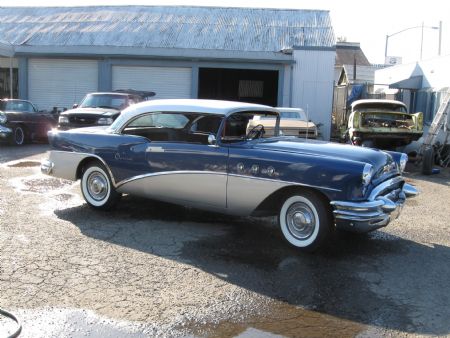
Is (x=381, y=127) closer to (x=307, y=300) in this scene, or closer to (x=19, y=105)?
(x=307, y=300)

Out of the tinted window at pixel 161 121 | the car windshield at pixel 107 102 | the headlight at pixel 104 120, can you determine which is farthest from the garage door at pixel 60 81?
the tinted window at pixel 161 121

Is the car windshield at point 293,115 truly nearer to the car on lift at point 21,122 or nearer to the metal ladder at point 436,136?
the metal ladder at point 436,136

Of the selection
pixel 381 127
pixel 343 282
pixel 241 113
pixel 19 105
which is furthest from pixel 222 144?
pixel 19 105

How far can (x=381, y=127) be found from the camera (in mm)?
13172

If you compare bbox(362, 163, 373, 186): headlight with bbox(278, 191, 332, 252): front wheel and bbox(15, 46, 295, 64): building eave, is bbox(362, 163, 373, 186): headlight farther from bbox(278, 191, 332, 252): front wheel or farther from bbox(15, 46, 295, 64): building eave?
bbox(15, 46, 295, 64): building eave

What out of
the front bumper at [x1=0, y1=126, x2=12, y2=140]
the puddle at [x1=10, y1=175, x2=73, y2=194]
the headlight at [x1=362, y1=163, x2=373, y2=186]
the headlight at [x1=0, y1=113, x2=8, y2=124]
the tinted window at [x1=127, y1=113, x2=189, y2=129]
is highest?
the tinted window at [x1=127, y1=113, x2=189, y2=129]

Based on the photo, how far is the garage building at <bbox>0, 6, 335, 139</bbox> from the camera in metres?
19.8

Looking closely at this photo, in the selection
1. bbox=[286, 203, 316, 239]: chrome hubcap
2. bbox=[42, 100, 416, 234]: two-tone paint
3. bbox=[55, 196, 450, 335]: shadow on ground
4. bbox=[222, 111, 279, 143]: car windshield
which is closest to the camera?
bbox=[55, 196, 450, 335]: shadow on ground

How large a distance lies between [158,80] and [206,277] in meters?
16.9

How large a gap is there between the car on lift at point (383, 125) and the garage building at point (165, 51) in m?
5.69

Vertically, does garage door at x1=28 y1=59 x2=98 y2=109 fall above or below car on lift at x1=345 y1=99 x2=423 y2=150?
above

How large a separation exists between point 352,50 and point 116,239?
4493 centimetres

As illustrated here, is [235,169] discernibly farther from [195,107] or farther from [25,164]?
[25,164]

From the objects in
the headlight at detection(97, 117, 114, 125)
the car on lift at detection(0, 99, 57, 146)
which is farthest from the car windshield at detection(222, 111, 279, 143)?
the car on lift at detection(0, 99, 57, 146)
